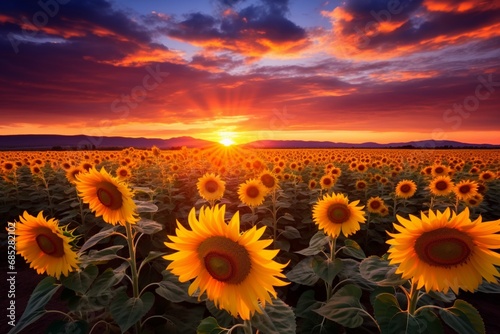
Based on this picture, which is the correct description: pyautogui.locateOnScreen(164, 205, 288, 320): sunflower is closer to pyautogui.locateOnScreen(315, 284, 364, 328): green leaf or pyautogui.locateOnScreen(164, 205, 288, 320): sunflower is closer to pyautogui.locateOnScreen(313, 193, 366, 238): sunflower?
pyautogui.locateOnScreen(315, 284, 364, 328): green leaf

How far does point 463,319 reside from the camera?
225 centimetres

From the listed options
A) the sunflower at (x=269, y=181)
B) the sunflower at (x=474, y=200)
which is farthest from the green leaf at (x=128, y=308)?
the sunflower at (x=474, y=200)

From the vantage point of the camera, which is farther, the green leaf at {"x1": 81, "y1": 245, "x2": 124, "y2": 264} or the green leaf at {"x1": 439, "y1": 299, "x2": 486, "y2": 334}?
the green leaf at {"x1": 81, "y1": 245, "x2": 124, "y2": 264}

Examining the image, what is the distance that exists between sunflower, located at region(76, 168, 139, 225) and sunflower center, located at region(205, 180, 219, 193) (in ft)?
14.5

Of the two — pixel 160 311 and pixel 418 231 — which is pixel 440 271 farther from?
pixel 160 311

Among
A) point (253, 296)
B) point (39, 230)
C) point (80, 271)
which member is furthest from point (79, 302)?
point (253, 296)

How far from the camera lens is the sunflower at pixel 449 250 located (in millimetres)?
1979

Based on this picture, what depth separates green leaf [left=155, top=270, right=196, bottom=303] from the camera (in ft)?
9.09

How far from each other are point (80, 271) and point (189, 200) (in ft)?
23.3

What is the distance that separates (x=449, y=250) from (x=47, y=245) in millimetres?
3053

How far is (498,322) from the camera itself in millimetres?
5324

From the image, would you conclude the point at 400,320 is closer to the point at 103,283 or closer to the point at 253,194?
the point at 103,283

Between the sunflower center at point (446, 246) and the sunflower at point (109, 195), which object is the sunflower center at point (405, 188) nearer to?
the sunflower center at point (446, 246)

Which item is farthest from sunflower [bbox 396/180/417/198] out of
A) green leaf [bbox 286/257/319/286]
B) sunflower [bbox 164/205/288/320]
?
sunflower [bbox 164/205/288/320]
